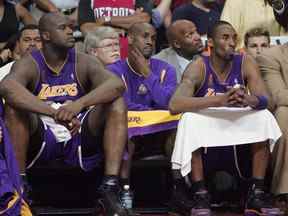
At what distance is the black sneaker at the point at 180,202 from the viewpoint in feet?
21.0

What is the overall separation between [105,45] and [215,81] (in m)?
1.33

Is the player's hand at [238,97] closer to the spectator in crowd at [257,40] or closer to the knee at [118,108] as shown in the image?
the knee at [118,108]

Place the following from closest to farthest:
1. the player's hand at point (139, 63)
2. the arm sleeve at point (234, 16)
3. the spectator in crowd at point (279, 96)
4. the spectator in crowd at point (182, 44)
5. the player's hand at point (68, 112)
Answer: the player's hand at point (68, 112), the spectator in crowd at point (279, 96), the player's hand at point (139, 63), the spectator in crowd at point (182, 44), the arm sleeve at point (234, 16)

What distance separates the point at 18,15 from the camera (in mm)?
8445

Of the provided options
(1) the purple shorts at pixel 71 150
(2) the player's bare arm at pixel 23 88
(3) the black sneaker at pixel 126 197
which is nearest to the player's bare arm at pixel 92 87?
(2) the player's bare arm at pixel 23 88

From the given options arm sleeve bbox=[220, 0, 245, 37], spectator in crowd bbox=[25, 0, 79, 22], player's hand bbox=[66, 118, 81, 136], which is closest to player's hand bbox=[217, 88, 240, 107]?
player's hand bbox=[66, 118, 81, 136]

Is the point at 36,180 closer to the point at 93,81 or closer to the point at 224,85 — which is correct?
the point at 93,81

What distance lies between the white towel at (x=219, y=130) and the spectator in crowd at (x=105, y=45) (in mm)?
1500

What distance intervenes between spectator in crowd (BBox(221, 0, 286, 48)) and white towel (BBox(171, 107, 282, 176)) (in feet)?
6.33

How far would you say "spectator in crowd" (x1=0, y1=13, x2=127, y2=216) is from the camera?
6.10 meters

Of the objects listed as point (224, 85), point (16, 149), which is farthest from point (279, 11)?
point (16, 149)

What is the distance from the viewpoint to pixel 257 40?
7.76 metres

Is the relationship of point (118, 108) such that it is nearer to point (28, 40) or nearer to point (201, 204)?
point (201, 204)

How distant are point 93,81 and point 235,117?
3.42 ft
